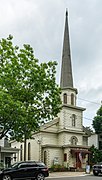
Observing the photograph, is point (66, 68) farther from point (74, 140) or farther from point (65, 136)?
point (74, 140)

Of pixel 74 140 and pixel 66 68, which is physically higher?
pixel 66 68

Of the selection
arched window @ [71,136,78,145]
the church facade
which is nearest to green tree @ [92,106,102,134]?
the church facade

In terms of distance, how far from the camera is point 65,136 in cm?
4509

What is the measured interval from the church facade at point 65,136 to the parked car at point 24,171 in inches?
704

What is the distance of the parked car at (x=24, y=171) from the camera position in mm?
22391

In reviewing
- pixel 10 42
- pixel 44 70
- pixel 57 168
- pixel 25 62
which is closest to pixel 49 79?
pixel 44 70

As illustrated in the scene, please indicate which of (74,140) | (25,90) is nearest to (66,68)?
(74,140)

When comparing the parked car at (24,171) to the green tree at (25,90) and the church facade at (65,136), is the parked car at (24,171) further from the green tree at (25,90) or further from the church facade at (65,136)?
the church facade at (65,136)

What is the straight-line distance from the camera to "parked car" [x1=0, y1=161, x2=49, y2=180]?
22.4m

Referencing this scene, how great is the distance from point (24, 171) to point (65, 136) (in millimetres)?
22432

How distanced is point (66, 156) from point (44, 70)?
2144 cm

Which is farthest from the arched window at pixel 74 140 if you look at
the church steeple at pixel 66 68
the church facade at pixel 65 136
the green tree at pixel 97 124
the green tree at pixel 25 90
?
the green tree at pixel 25 90

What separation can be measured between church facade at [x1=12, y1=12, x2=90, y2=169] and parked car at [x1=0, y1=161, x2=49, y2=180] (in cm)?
1789

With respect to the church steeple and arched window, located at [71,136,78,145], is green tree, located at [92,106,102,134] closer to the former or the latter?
arched window, located at [71,136,78,145]
